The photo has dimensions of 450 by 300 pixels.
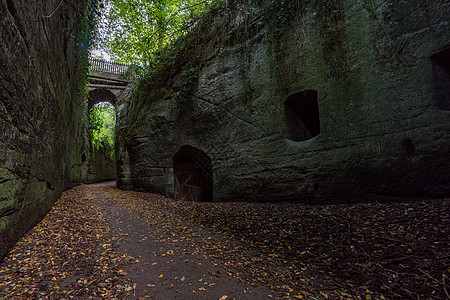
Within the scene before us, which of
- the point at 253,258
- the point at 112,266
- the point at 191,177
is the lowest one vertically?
the point at 253,258

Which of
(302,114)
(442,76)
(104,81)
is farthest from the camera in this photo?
(104,81)

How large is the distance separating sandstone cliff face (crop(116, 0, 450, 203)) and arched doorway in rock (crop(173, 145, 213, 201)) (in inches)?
17.6

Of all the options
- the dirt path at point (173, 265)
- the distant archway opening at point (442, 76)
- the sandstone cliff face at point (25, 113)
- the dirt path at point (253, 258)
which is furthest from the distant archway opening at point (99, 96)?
the distant archway opening at point (442, 76)

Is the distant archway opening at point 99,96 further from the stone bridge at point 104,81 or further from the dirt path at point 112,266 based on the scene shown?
the dirt path at point 112,266

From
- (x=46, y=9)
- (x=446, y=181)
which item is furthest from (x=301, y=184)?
(x=46, y=9)

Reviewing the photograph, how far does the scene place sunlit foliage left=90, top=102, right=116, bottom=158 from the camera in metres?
18.8

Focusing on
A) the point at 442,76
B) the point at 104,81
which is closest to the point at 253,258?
the point at 442,76

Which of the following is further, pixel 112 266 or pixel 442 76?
pixel 442 76

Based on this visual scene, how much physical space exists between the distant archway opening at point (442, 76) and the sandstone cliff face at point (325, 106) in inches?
0.7

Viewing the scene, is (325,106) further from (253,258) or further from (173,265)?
(173,265)

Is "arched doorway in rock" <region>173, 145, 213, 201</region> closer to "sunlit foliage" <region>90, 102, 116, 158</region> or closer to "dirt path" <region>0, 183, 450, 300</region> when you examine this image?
"dirt path" <region>0, 183, 450, 300</region>

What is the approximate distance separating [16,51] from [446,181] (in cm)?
583

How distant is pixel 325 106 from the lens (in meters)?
4.54

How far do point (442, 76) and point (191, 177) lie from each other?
7867 millimetres
